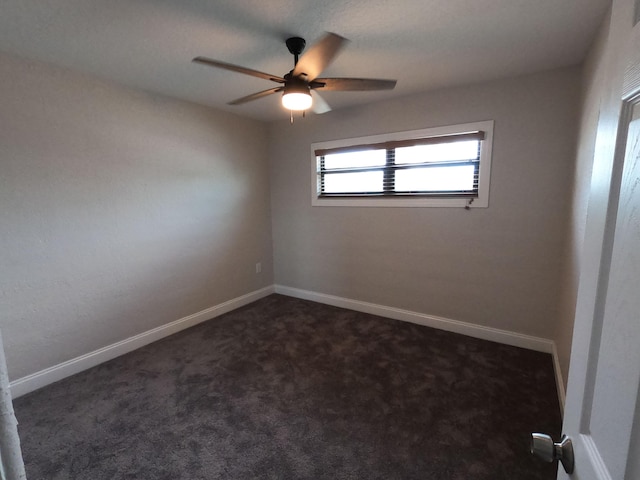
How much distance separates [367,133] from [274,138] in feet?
4.54

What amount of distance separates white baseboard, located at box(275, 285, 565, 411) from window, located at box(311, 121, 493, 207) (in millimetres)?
1209

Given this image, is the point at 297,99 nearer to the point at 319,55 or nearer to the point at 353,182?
the point at 319,55

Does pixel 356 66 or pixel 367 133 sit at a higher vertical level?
pixel 356 66

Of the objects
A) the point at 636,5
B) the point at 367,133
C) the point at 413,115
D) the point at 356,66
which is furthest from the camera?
the point at 367,133

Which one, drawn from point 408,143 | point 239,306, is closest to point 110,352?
point 239,306

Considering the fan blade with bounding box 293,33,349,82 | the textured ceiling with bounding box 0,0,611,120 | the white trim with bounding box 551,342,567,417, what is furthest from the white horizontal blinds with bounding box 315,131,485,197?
the fan blade with bounding box 293,33,349,82

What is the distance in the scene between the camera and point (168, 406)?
2055mm

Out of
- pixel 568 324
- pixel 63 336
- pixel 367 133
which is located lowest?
Result: pixel 63 336

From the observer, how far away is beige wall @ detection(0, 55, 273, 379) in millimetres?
2158

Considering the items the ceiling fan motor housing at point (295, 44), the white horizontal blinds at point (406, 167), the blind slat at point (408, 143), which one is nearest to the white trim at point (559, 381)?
the white horizontal blinds at point (406, 167)

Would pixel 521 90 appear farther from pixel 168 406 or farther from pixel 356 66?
pixel 168 406

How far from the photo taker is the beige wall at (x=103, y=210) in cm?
216

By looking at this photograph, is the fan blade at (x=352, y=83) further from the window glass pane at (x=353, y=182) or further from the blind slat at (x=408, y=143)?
the window glass pane at (x=353, y=182)

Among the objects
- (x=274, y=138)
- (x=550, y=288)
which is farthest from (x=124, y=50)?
(x=550, y=288)
